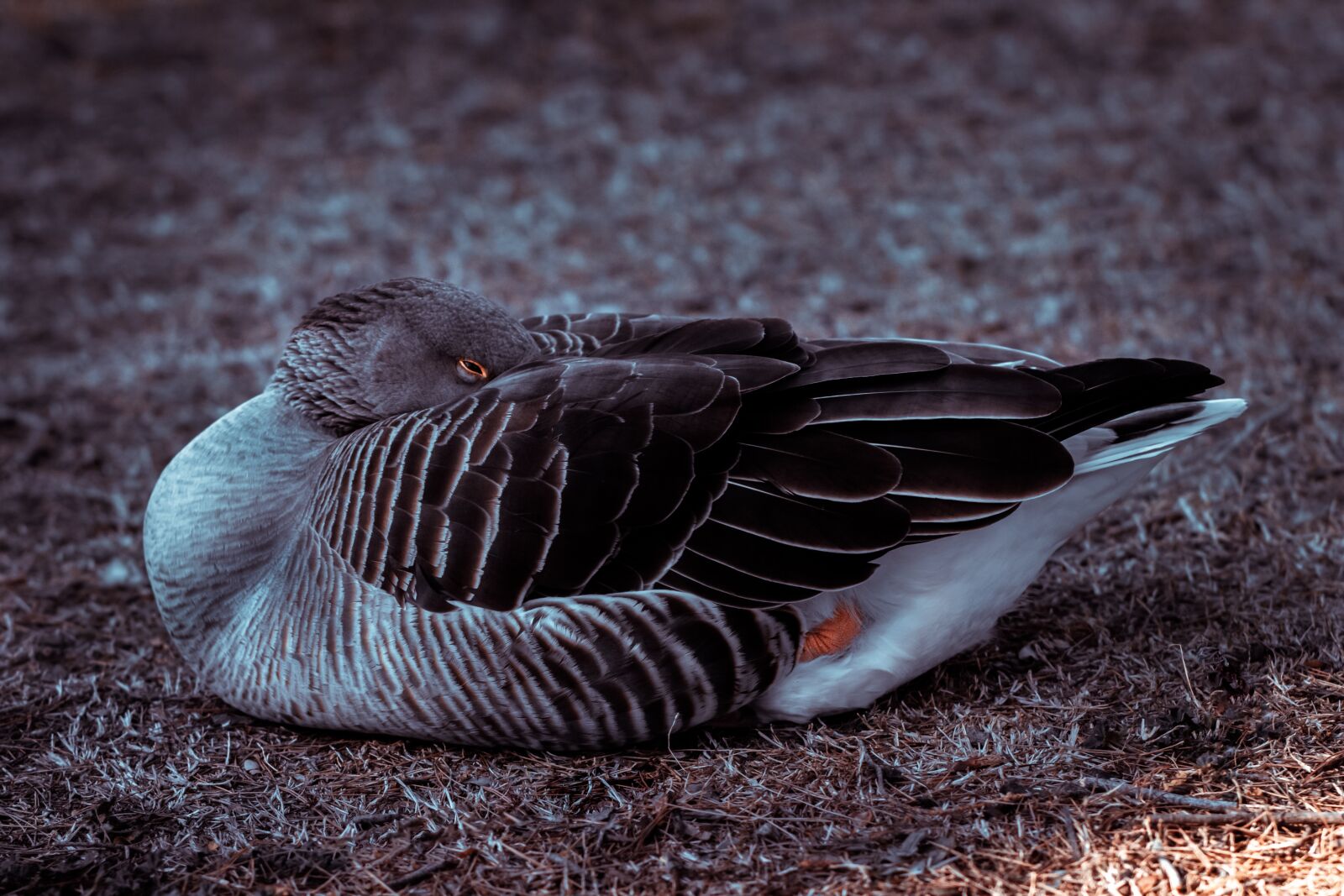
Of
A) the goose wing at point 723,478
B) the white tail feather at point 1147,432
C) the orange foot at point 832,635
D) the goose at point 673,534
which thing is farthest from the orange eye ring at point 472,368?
the white tail feather at point 1147,432

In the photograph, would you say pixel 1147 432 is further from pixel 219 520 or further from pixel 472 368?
pixel 219 520

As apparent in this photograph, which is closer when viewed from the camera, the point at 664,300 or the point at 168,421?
the point at 168,421

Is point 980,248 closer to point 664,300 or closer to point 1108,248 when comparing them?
point 1108,248

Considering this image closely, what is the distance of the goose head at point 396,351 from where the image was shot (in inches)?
162

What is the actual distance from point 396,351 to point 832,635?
1671mm

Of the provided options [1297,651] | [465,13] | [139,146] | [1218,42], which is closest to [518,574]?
[1297,651]

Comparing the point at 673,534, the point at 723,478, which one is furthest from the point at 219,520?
the point at 723,478

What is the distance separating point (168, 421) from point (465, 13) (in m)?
7.22

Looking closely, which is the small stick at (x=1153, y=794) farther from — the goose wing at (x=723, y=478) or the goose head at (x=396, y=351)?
the goose head at (x=396, y=351)

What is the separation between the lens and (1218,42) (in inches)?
413

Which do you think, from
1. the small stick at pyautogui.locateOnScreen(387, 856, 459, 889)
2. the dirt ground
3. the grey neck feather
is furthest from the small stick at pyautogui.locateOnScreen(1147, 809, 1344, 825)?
the grey neck feather

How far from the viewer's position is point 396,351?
4.12 m

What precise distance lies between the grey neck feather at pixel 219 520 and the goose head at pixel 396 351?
20 cm

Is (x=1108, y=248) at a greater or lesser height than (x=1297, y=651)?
greater
